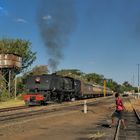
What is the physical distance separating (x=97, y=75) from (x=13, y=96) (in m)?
132

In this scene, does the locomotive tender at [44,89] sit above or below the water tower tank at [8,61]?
below

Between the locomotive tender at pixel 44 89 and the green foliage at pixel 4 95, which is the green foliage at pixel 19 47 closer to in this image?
the green foliage at pixel 4 95

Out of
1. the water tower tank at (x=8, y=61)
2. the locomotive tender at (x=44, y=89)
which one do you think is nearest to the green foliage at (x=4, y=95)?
the water tower tank at (x=8, y=61)

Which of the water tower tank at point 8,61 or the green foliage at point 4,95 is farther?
the water tower tank at point 8,61

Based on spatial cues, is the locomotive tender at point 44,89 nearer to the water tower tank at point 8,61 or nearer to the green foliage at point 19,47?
the water tower tank at point 8,61

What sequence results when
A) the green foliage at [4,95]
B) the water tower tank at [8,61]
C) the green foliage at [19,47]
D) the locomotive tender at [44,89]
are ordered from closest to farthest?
the locomotive tender at [44,89]
the green foliage at [4,95]
the water tower tank at [8,61]
the green foliage at [19,47]

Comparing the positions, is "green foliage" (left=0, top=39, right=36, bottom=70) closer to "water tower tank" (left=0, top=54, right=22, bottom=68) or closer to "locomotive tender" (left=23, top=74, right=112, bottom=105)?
"water tower tank" (left=0, top=54, right=22, bottom=68)

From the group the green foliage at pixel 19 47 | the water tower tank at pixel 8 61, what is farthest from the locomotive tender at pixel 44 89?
the green foliage at pixel 19 47

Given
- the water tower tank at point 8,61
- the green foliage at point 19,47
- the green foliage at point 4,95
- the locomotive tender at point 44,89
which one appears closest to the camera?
the locomotive tender at point 44,89

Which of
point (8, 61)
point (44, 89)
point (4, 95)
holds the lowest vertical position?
point (4, 95)

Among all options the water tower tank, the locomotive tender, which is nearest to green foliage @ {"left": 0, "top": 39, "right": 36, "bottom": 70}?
the water tower tank

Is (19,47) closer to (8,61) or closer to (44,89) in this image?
(8,61)

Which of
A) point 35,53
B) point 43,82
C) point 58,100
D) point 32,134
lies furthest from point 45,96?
point 35,53

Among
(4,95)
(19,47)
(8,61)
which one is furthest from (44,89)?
(19,47)
